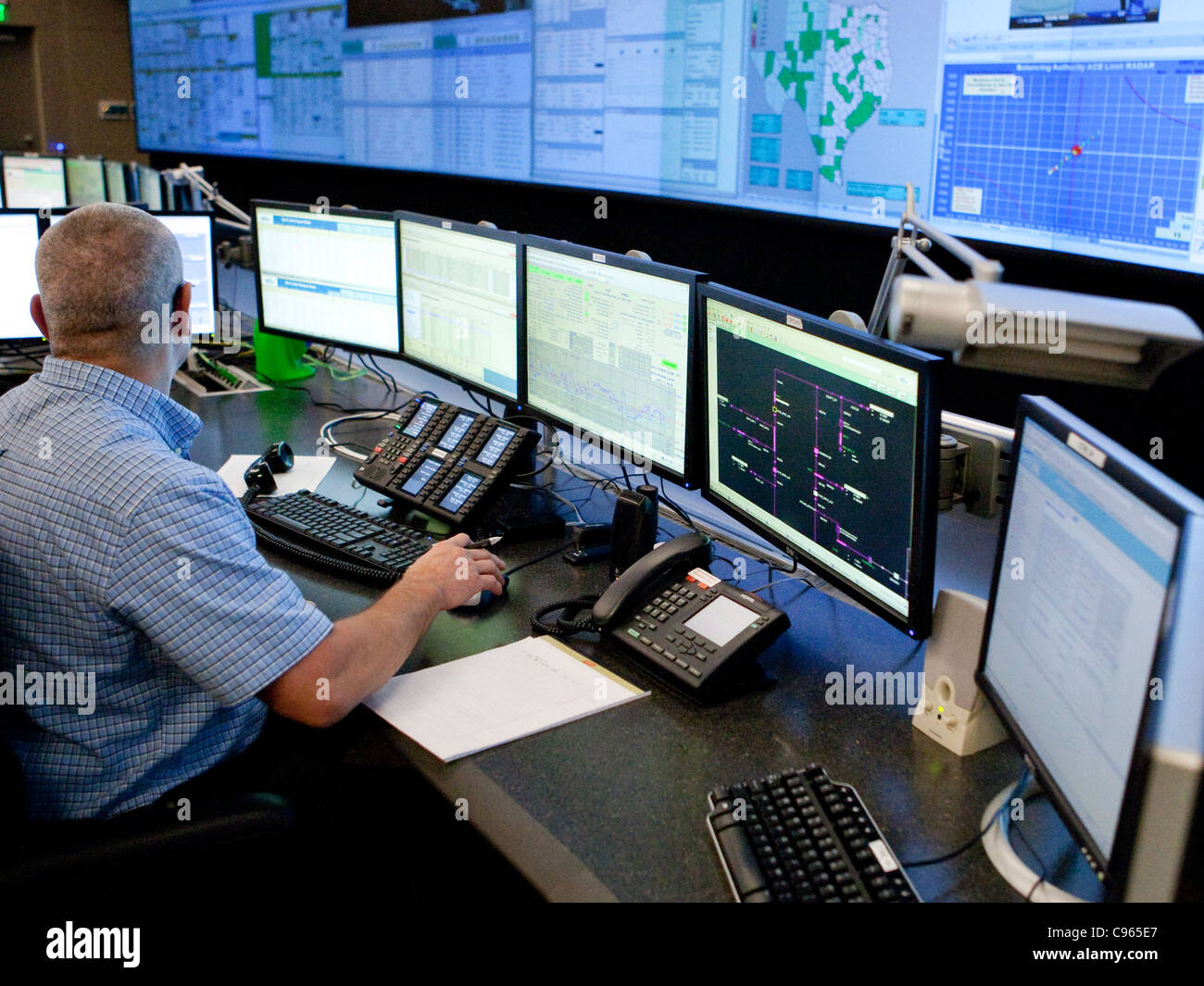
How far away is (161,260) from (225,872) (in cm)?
81

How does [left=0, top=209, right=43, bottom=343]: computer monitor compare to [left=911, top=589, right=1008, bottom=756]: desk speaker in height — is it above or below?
above

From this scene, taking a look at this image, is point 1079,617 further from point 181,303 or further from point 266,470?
point 266,470

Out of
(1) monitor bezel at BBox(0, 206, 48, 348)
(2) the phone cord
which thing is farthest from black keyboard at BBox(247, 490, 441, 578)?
(1) monitor bezel at BBox(0, 206, 48, 348)

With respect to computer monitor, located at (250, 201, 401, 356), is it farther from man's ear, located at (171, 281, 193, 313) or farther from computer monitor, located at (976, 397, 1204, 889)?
computer monitor, located at (976, 397, 1204, 889)

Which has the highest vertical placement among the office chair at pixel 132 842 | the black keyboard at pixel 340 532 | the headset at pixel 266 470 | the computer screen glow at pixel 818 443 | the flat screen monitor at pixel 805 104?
the flat screen monitor at pixel 805 104

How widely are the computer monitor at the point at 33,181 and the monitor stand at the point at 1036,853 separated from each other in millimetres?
4446

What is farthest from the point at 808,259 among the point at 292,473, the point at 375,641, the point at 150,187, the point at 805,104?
the point at 150,187

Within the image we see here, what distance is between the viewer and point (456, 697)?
1.44m

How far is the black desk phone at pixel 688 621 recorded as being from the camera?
144 centimetres

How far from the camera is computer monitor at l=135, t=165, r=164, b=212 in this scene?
4.16m

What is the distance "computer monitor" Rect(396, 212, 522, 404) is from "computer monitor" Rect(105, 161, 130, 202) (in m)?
2.60

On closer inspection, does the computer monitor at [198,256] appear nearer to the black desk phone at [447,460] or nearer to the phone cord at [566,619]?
the black desk phone at [447,460]

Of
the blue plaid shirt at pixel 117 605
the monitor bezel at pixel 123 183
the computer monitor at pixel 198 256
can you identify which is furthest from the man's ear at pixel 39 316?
the monitor bezel at pixel 123 183
